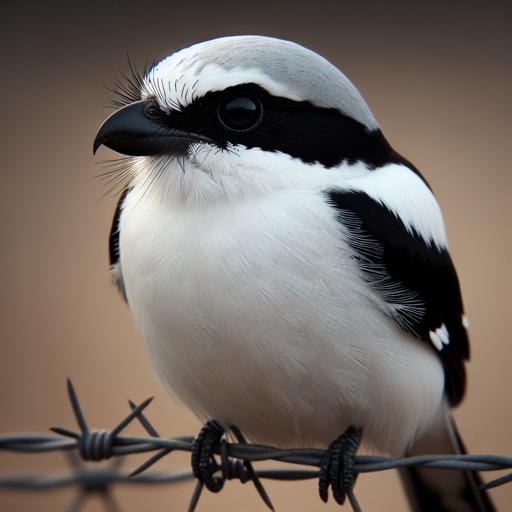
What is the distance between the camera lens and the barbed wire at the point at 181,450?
152cm

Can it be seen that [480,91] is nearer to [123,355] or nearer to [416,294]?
[123,355]

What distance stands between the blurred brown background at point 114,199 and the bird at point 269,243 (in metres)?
1.95

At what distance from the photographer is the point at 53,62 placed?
4191mm

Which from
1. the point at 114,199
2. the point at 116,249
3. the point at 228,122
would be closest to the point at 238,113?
the point at 228,122

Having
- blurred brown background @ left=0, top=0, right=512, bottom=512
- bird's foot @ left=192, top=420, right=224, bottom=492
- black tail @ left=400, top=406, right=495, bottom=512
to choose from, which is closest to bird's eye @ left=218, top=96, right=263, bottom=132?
bird's foot @ left=192, top=420, right=224, bottom=492

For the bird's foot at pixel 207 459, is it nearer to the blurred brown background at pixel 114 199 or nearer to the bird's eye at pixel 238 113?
the bird's eye at pixel 238 113

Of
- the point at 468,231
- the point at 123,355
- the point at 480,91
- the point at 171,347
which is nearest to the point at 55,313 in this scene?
the point at 123,355

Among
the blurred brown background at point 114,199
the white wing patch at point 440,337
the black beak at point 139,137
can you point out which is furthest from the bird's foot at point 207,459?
the blurred brown background at point 114,199

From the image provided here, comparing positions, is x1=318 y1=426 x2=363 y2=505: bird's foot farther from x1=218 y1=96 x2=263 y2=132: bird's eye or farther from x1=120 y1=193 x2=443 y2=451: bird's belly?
x1=218 y1=96 x2=263 y2=132: bird's eye

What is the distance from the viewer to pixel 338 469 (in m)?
1.83

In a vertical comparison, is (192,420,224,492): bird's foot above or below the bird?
below

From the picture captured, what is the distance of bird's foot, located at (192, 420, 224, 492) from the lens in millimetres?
1926

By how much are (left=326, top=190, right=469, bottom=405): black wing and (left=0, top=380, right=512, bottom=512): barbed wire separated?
0.31m

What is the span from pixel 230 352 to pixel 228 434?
374 mm
